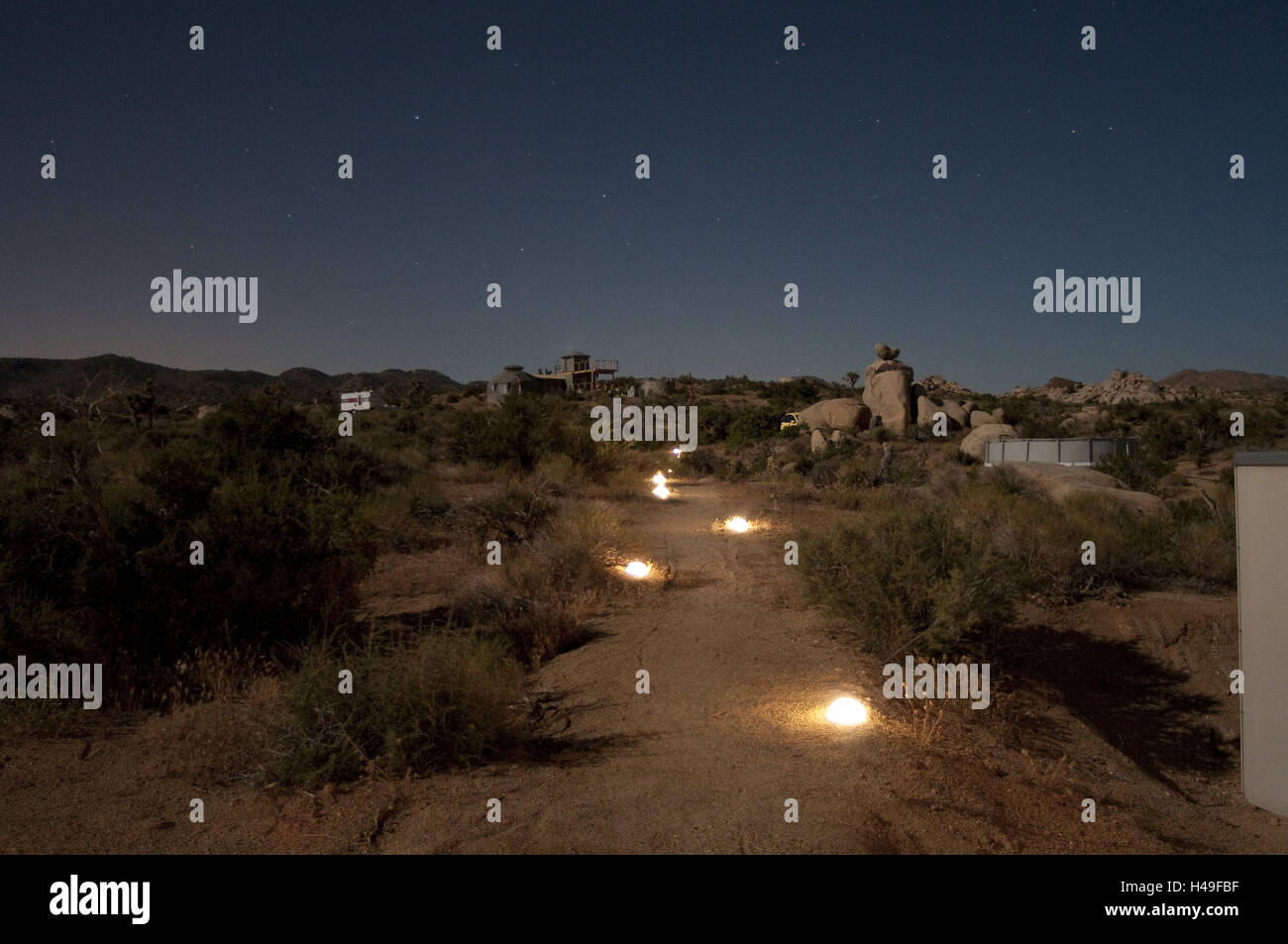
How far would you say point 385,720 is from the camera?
4.53 m

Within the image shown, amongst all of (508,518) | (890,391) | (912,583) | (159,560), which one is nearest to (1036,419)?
(890,391)

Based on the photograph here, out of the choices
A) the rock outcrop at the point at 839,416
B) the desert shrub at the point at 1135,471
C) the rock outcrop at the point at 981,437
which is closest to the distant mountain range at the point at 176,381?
the desert shrub at the point at 1135,471

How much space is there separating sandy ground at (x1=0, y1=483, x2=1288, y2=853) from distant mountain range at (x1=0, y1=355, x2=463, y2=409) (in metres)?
2.97

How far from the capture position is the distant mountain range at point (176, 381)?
20.9 ft

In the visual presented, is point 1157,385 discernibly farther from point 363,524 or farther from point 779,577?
point 363,524

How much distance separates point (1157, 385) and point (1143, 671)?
68.2m

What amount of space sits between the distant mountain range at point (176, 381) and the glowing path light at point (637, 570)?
6.19 metres

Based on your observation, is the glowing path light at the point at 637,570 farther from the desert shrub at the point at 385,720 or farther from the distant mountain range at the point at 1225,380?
the distant mountain range at the point at 1225,380

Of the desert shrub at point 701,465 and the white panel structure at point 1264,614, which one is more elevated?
the desert shrub at point 701,465

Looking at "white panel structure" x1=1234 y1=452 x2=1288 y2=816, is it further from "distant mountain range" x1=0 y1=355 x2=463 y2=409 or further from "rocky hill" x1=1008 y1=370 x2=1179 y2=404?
"rocky hill" x1=1008 y1=370 x2=1179 y2=404

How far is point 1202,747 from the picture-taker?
22.8 ft

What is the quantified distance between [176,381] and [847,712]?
46783mm

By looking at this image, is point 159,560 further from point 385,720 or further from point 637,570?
point 637,570
